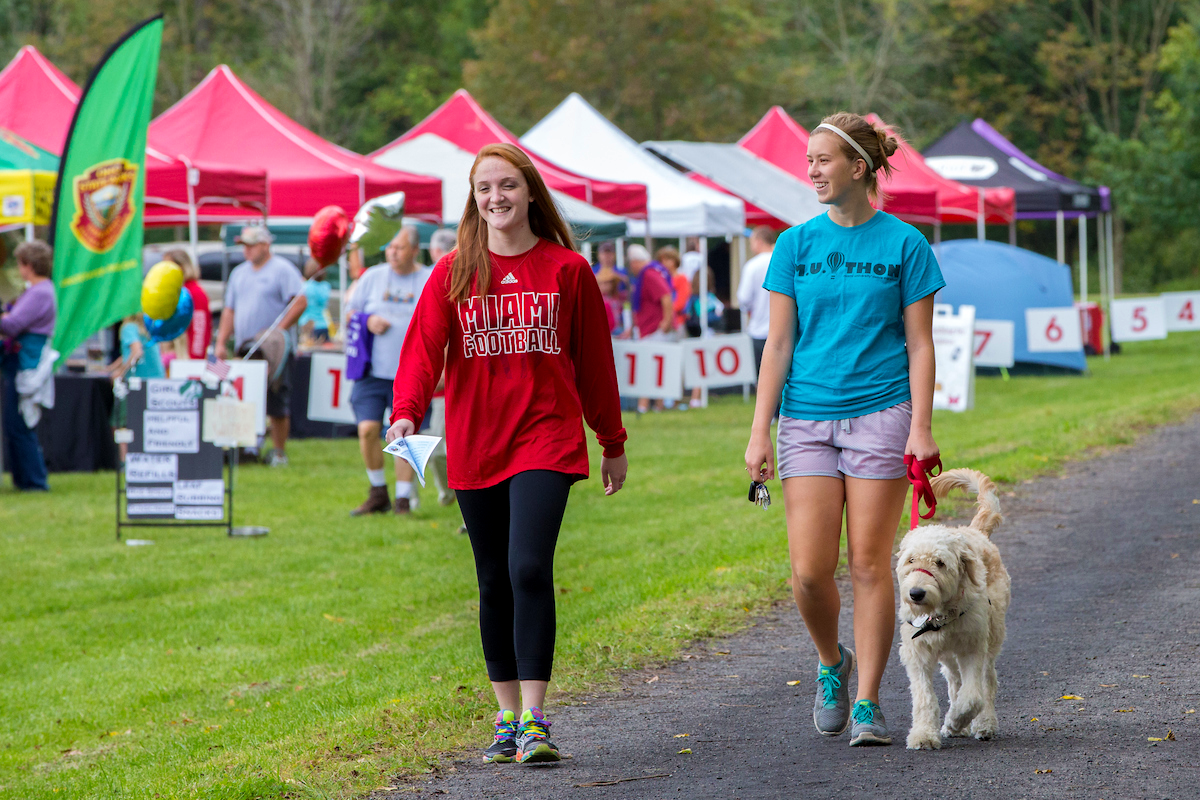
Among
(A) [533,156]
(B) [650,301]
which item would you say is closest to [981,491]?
(B) [650,301]

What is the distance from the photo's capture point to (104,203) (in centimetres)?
1073

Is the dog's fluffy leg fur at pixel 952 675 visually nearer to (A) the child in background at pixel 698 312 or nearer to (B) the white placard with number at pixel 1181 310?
(A) the child in background at pixel 698 312

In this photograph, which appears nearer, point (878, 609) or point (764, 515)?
point (878, 609)

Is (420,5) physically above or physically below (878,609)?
above

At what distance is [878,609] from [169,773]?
2.64m

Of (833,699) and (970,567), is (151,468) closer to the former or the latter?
(833,699)

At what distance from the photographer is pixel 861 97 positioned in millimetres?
51969

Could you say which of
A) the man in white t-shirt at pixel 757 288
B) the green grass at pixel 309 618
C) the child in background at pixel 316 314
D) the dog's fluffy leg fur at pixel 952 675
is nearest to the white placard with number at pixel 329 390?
the green grass at pixel 309 618

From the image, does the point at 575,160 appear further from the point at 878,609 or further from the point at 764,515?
the point at 878,609

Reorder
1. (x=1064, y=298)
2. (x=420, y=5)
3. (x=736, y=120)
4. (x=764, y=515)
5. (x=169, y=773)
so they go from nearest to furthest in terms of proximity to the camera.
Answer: (x=169, y=773)
(x=764, y=515)
(x=1064, y=298)
(x=736, y=120)
(x=420, y=5)

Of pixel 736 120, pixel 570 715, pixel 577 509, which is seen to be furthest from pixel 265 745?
pixel 736 120

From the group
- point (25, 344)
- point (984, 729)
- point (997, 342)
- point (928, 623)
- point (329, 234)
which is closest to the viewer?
point (928, 623)

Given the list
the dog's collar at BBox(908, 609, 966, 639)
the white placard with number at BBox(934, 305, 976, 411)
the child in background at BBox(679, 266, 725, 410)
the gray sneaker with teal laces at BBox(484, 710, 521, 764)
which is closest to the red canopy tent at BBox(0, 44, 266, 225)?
the child in background at BBox(679, 266, 725, 410)

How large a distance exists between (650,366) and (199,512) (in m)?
6.66
